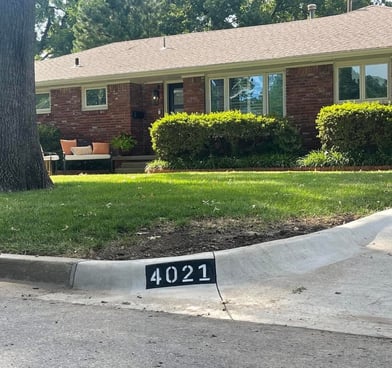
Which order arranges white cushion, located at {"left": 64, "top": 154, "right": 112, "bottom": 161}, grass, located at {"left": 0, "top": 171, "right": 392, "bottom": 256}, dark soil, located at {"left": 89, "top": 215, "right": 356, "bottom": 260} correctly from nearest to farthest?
dark soil, located at {"left": 89, "top": 215, "right": 356, "bottom": 260}, grass, located at {"left": 0, "top": 171, "right": 392, "bottom": 256}, white cushion, located at {"left": 64, "top": 154, "right": 112, "bottom": 161}

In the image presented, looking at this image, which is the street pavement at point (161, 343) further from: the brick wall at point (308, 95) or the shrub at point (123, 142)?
the shrub at point (123, 142)

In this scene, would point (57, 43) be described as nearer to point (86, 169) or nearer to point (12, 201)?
point (86, 169)

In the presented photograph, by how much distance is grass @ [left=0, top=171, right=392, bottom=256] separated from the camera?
20.8ft

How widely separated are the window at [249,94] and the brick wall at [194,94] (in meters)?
0.34

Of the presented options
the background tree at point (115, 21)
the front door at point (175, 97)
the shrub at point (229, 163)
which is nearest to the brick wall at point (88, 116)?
the front door at point (175, 97)

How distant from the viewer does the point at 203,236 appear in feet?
20.4

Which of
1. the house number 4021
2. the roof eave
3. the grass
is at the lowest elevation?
the house number 4021

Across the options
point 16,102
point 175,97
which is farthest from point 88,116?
point 16,102

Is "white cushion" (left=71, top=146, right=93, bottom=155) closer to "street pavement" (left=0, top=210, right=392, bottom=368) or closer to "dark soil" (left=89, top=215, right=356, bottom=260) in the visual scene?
"dark soil" (left=89, top=215, right=356, bottom=260)

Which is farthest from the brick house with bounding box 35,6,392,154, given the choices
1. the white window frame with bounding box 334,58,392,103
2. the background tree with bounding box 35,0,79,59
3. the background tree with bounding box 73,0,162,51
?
the background tree with bounding box 35,0,79,59

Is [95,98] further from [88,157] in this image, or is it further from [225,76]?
[225,76]

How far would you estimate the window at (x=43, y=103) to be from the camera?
21688 millimetres

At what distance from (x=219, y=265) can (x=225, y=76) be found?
14.0 m

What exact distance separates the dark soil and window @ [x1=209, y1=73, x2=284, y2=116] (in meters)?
11.3
